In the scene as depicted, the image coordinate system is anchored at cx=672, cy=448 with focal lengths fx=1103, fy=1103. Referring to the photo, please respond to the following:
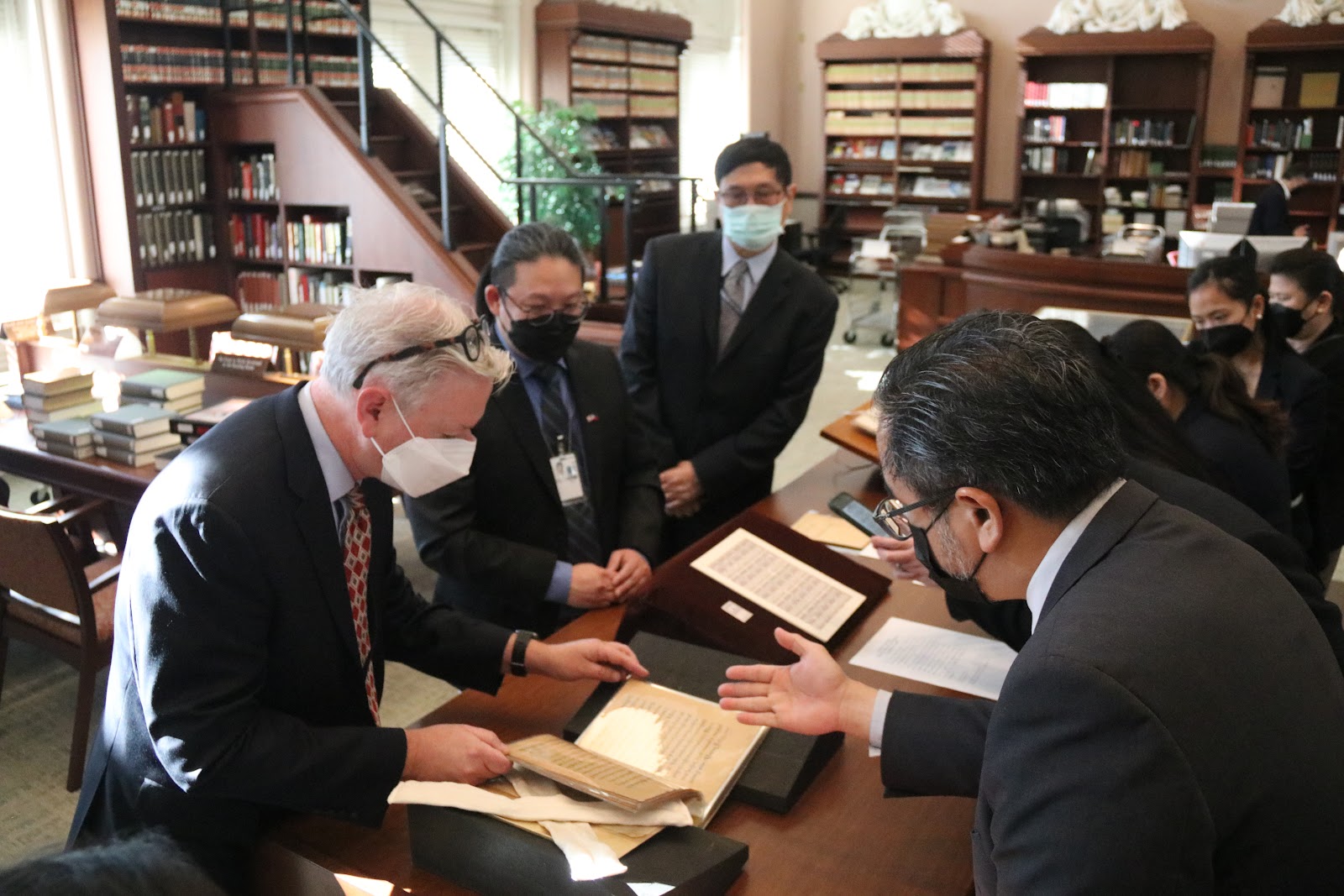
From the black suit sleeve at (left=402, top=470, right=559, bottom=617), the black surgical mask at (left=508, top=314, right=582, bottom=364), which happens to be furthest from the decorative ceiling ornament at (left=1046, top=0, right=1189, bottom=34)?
the black suit sleeve at (left=402, top=470, right=559, bottom=617)

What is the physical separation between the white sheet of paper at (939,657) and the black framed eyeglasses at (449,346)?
97 cm

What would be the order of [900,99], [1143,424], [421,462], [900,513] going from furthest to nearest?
[900,99] → [1143,424] → [421,462] → [900,513]

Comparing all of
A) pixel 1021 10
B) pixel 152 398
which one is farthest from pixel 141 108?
pixel 1021 10

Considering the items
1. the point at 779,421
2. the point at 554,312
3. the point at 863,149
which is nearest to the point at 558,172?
the point at 779,421

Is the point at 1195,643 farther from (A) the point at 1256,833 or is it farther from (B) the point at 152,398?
(B) the point at 152,398

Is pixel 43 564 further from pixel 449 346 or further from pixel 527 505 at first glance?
pixel 449 346

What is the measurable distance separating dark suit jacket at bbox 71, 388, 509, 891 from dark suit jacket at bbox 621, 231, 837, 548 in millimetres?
1686

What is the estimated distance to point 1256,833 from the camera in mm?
1080

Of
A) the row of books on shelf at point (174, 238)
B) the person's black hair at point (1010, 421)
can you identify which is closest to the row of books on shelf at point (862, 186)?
the row of books on shelf at point (174, 238)

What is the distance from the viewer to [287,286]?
7.87 meters

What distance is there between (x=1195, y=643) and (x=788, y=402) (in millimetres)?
2186

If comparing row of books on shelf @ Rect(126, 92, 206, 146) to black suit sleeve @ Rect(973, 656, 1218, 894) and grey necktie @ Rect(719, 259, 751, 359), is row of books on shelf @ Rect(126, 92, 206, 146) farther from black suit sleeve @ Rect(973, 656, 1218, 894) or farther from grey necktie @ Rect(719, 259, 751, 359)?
black suit sleeve @ Rect(973, 656, 1218, 894)

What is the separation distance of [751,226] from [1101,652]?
2367 millimetres

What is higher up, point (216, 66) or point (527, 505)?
point (216, 66)
